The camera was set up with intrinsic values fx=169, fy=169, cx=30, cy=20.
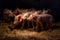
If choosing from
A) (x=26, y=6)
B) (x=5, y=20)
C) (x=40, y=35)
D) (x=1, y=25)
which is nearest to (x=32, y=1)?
(x=26, y=6)

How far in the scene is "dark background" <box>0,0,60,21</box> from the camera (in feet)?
18.7

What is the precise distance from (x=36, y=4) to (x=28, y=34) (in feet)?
6.69

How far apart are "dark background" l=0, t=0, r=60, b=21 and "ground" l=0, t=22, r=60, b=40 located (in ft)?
3.59

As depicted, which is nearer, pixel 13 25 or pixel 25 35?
pixel 25 35

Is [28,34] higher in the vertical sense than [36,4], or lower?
lower

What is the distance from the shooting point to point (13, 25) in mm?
4867

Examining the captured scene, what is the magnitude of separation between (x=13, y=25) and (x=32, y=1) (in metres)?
1.56

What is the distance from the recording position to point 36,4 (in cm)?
604

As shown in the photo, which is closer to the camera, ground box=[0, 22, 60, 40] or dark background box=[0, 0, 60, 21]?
ground box=[0, 22, 60, 40]

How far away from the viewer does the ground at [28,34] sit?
3.93 m

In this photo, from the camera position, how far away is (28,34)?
4.24 meters

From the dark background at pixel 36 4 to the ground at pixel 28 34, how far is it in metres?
1.09

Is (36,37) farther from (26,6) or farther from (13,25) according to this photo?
(26,6)

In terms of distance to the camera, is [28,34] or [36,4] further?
[36,4]
